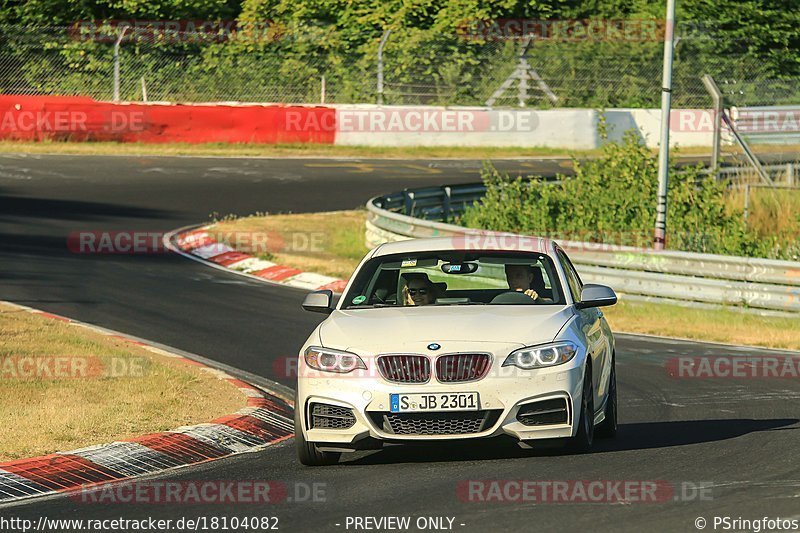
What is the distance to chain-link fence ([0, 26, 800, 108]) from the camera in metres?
38.3

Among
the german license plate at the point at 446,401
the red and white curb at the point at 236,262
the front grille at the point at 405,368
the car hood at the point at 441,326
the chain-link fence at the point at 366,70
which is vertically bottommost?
the red and white curb at the point at 236,262

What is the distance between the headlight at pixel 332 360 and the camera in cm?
897

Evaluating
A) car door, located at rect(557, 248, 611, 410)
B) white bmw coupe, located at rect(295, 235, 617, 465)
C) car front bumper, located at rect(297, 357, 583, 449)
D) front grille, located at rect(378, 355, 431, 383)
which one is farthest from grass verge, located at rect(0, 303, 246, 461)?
car door, located at rect(557, 248, 611, 410)

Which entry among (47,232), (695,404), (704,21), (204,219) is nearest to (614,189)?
(204,219)

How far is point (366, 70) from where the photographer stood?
40844mm

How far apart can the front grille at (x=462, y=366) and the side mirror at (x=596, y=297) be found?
Result: 45.5 inches

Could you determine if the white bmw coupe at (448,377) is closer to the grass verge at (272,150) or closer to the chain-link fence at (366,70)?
the grass verge at (272,150)

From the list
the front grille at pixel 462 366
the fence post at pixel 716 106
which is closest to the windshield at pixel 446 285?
the front grille at pixel 462 366

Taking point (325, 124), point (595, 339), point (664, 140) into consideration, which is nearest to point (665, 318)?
point (664, 140)

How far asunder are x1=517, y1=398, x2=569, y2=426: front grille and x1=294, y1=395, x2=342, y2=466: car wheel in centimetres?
131

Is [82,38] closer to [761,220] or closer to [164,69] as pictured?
[164,69]

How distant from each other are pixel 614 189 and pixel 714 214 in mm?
1904

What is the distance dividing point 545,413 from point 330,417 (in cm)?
130

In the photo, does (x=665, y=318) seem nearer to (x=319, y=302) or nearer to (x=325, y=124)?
(x=319, y=302)
